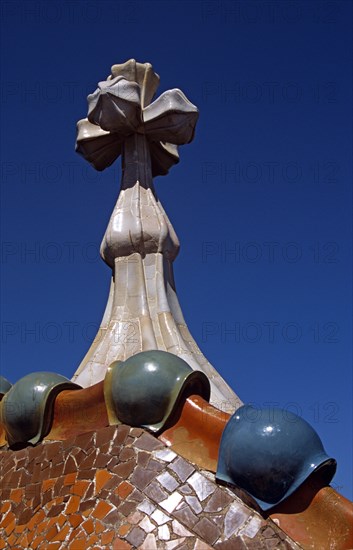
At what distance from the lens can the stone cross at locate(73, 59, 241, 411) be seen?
28.1 feet

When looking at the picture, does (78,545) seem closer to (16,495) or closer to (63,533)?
(63,533)

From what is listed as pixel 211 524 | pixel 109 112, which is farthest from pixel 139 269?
pixel 211 524

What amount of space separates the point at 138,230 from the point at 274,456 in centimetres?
596

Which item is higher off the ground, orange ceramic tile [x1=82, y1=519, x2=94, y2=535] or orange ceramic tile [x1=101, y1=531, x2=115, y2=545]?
orange ceramic tile [x1=82, y1=519, x2=94, y2=535]

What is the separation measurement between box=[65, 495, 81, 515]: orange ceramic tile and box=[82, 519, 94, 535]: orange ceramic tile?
4.7 inches

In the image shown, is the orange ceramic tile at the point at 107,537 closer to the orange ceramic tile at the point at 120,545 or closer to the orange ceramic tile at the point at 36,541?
the orange ceramic tile at the point at 120,545

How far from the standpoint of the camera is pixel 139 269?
898 cm

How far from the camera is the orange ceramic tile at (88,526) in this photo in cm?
354

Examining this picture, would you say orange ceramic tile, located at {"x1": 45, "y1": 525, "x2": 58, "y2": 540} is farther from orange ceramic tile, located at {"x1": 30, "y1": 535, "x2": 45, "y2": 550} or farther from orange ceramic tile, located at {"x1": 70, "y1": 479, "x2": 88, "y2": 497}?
orange ceramic tile, located at {"x1": 70, "y1": 479, "x2": 88, "y2": 497}

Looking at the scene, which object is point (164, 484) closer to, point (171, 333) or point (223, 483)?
point (223, 483)

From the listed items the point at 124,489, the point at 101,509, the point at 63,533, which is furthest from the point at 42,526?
the point at 124,489

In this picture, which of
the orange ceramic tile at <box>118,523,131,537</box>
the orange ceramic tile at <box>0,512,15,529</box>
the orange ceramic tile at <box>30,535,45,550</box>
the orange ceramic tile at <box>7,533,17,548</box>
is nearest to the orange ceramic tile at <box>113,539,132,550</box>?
the orange ceramic tile at <box>118,523,131,537</box>

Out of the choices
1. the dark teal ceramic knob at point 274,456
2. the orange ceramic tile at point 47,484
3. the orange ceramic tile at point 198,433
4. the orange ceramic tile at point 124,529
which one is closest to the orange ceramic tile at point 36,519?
the orange ceramic tile at point 47,484

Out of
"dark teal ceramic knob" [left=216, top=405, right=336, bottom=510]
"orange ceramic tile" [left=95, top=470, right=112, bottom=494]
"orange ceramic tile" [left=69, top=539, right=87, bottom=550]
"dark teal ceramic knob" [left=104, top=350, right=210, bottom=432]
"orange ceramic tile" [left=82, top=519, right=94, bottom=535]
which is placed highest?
"dark teal ceramic knob" [left=104, top=350, right=210, bottom=432]
